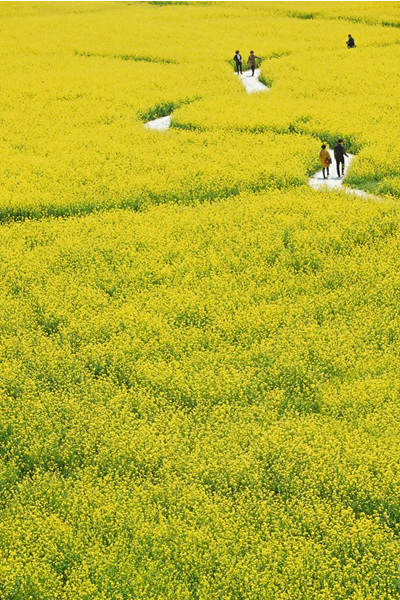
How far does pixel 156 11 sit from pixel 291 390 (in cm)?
4437

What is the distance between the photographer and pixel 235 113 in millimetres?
23578

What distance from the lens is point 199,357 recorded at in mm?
10328

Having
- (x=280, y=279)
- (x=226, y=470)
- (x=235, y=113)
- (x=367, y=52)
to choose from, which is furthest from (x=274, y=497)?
(x=367, y=52)

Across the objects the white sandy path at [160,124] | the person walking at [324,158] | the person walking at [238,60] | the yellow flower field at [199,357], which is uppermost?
the person walking at [238,60]

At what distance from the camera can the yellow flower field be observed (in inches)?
275

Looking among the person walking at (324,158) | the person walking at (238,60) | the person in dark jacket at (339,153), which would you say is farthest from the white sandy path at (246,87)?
the person in dark jacket at (339,153)

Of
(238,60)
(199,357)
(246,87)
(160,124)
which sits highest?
(238,60)

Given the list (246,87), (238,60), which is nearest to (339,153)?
(246,87)

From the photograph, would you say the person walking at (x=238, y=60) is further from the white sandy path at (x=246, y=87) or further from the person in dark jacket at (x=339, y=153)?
the person in dark jacket at (x=339, y=153)

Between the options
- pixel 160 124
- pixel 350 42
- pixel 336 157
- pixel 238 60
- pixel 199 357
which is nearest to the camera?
pixel 199 357

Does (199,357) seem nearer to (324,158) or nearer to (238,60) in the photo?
(324,158)

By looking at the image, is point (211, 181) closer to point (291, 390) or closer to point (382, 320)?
point (382, 320)

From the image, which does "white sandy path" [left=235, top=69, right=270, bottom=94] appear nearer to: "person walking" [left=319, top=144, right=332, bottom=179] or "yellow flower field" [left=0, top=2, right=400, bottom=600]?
"yellow flower field" [left=0, top=2, right=400, bottom=600]

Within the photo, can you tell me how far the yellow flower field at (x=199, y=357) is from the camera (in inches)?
275
